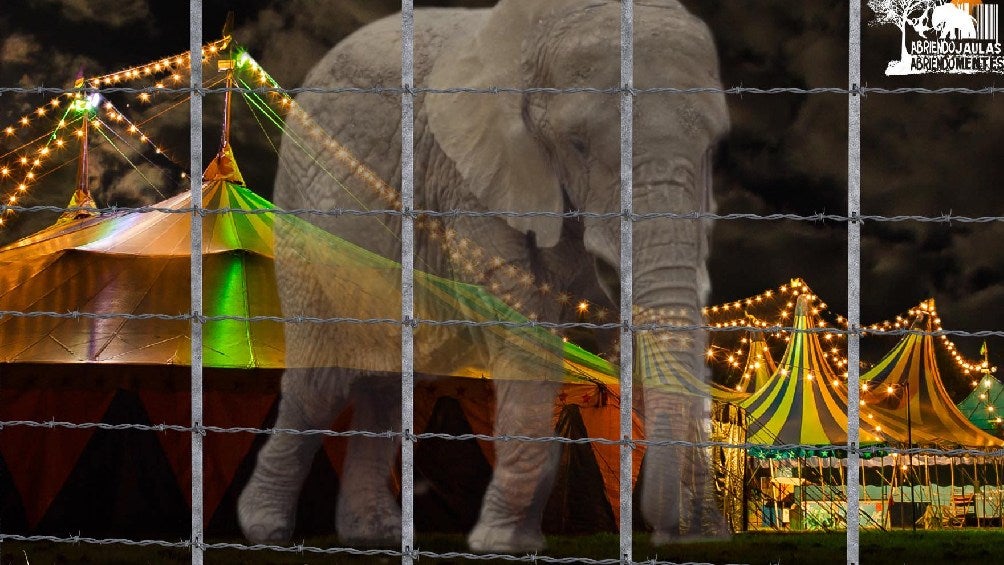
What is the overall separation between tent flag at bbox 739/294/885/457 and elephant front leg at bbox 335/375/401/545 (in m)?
1.47

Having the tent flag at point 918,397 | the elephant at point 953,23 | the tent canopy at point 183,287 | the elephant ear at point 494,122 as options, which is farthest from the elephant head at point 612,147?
the elephant at point 953,23

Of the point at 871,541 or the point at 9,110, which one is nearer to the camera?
the point at 871,541

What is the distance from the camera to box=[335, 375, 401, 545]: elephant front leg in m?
5.20

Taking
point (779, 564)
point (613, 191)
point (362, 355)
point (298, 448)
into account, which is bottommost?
point (779, 564)

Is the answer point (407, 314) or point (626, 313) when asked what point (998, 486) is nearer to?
point (626, 313)

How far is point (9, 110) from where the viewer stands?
5641 mm

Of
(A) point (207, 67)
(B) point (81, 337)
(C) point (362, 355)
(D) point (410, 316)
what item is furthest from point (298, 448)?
(D) point (410, 316)

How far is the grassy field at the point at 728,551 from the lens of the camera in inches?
182

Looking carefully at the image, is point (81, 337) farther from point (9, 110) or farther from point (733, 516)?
point (733, 516)

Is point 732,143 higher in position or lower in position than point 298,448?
higher

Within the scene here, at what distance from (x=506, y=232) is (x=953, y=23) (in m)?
A: 1.90

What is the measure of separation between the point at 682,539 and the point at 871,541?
2.46ft

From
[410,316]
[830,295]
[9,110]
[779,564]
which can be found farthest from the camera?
[9,110]

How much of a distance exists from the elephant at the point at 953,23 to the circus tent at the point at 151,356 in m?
1.92
